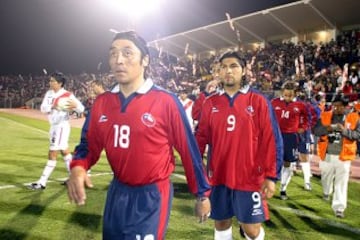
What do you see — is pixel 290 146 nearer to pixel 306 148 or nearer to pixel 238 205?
pixel 306 148

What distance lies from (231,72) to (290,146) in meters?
4.45

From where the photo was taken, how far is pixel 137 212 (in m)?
2.79

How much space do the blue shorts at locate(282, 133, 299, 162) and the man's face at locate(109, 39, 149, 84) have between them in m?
5.73

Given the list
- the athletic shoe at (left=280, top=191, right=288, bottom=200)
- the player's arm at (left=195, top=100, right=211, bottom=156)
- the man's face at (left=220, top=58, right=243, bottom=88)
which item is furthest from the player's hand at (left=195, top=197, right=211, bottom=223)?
the athletic shoe at (left=280, top=191, right=288, bottom=200)

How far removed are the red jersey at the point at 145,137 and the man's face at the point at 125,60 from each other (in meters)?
0.13

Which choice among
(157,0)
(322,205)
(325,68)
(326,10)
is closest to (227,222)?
(322,205)

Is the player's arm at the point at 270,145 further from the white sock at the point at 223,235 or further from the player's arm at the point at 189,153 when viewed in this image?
the player's arm at the point at 189,153

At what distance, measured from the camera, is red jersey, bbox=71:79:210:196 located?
2830 millimetres

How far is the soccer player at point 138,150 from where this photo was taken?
2.81 metres

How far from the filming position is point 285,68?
2692 centimetres

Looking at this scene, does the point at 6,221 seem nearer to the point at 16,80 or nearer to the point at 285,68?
the point at 285,68

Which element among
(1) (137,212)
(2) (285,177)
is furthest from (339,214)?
(1) (137,212)

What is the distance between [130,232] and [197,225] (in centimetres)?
341

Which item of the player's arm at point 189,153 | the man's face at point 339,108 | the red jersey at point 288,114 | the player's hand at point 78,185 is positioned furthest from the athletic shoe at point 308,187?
the player's hand at point 78,185
